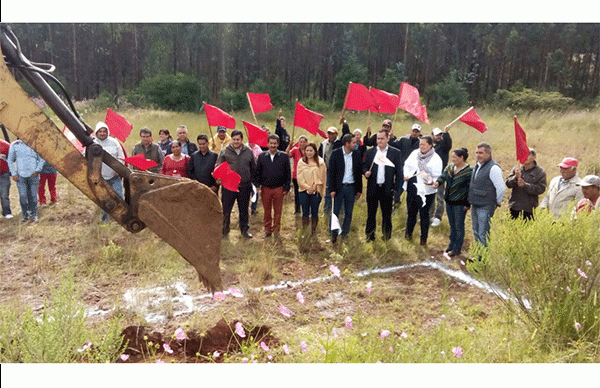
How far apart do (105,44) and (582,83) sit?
76.6 feet

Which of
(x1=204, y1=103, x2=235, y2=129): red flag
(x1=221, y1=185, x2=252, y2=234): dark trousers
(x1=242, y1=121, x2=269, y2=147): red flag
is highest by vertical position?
(x1=204, y1=103, x2=235, y2=129): red flag

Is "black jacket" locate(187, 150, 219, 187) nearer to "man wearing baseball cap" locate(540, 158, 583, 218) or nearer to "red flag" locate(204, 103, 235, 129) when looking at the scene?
"red flag" locate(204, 103, 235, 129)

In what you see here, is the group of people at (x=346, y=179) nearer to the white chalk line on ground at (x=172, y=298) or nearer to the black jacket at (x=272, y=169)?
the black jacket at (x=272, y=169)

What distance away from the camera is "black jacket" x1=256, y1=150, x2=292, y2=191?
7272 mm

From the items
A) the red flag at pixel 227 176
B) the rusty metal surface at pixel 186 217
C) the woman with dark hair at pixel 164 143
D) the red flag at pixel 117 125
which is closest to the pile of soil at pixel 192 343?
the rusty metal surface at pixel 186 217

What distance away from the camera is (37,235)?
7348mm

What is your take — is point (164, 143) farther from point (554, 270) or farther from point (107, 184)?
point (554, 270)

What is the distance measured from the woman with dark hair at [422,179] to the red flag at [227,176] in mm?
2560

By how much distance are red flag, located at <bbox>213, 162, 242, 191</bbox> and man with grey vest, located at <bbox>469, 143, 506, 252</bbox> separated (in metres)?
3.32

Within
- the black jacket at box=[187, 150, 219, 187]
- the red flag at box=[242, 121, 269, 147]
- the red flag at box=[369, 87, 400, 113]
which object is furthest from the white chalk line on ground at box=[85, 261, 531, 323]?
the red flag at box=[369, 87, 400, 113]

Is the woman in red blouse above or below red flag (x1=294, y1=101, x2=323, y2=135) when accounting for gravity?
below

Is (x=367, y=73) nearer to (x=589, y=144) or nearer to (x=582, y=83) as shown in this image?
(x=582, y=83)

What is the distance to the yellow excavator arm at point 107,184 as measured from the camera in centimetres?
287

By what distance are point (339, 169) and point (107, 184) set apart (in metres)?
4.44
